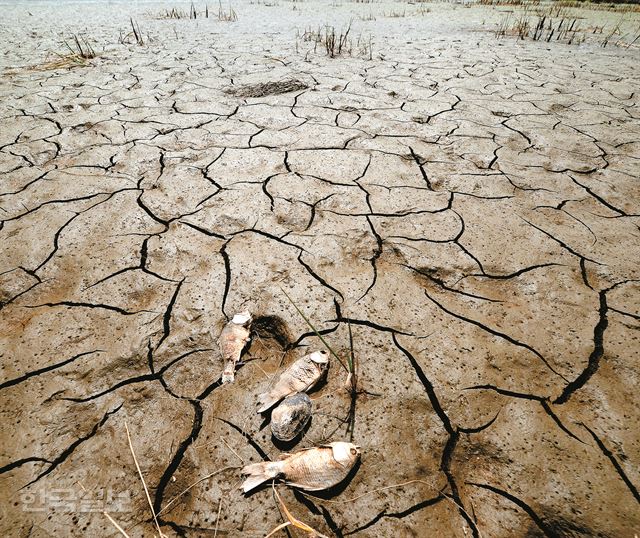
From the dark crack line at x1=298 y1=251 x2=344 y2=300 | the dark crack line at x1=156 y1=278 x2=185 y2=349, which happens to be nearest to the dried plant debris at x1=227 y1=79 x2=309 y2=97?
the dark crack line at x1=298 y1=251 x2=344 y2=300

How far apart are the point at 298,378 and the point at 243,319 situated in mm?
332

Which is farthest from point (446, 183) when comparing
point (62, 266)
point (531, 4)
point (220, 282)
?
point (531, 4)

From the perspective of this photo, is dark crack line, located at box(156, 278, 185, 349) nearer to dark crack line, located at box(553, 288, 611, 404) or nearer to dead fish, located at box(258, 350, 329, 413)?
dead fish, located at box(258, 350, 329, 413)

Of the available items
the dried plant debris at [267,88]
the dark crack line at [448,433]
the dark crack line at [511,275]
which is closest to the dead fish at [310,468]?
the dark crack line at [448,433]

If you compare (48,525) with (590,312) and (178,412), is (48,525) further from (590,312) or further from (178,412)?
(590,312)

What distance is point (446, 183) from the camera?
6.82 ft

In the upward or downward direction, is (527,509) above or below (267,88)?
below

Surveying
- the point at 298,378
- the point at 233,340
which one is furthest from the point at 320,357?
the point at 233,340

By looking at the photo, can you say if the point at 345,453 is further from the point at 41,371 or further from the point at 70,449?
the point at 41,371

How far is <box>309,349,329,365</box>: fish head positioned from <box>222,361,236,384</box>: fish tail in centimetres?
27

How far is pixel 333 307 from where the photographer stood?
1386mm

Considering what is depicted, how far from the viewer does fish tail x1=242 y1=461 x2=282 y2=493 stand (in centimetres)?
93

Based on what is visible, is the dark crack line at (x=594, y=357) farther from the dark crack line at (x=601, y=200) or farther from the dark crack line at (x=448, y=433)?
the dark crack line at (x=601, y=200)

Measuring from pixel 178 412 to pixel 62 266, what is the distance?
0.96 m
